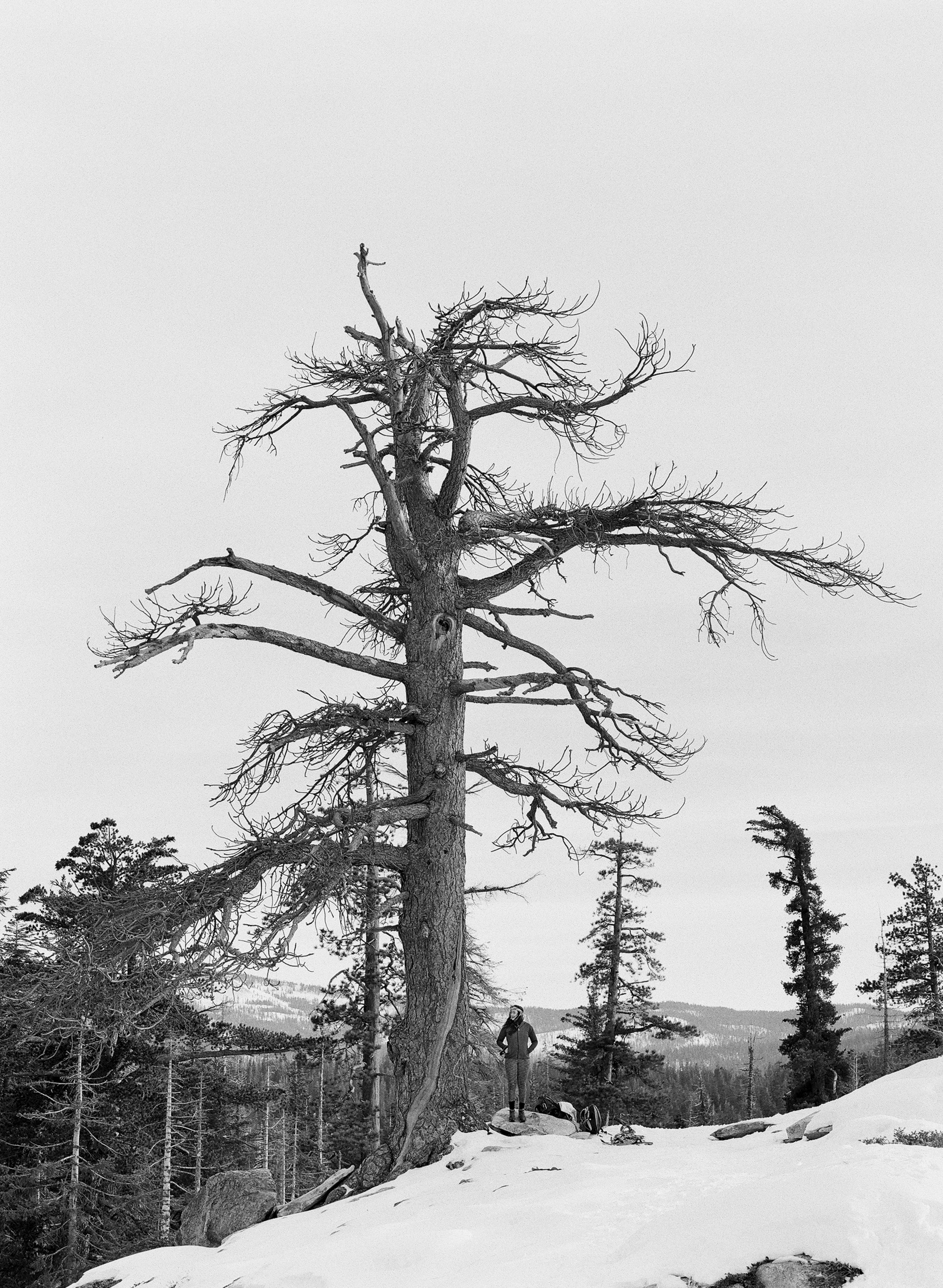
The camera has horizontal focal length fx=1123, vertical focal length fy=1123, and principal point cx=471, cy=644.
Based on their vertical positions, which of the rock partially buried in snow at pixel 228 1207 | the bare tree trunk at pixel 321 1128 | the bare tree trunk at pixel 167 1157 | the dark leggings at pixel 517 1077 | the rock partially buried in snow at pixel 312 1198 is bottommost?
the bare tree trunk at pixel 321 1128

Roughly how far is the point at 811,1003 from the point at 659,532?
22940 mm

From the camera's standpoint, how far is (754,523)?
551 inches

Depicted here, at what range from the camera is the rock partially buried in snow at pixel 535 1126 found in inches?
510

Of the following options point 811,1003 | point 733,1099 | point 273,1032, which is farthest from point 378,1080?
point 733,1099

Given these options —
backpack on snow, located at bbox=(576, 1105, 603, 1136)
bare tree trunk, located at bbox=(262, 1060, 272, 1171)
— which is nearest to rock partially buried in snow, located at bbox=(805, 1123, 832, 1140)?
backpack on snow, located at bbox=(576, 1105, 603, 1136)

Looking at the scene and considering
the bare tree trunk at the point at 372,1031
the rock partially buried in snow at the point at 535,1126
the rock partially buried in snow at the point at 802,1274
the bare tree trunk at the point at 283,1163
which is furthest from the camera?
the bare tree trunk at the point at 283,1163

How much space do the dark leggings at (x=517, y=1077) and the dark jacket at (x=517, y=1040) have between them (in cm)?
5

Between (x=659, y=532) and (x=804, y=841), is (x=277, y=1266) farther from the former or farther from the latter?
(x=804, y=841)

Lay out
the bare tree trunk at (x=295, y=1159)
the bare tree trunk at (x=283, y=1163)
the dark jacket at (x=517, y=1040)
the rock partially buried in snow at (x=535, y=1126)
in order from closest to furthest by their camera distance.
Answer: the rock partially buried in snow at (x=535, y=1126) → the dark jacket at (x=517, y=1040) → the bare tree trunk at (x=295, y=1159) → the bare tree trunk at (x=283, y=1163)

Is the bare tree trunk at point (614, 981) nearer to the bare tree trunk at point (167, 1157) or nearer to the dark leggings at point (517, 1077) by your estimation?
the bare tree trunk at point (167, 1157)

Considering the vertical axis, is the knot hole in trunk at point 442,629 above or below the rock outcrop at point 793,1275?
above

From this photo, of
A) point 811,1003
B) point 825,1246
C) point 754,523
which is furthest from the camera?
point 811,1003

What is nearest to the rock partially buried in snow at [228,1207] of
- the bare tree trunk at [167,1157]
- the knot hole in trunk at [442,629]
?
the knot hole in trunk at [442,629]

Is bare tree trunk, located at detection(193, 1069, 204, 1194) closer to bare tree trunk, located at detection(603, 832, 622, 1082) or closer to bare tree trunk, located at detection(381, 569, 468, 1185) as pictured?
bare tree trunk, located at detection(603, 832, 622, 1082)
